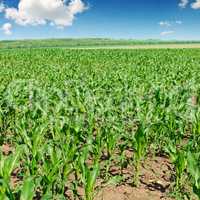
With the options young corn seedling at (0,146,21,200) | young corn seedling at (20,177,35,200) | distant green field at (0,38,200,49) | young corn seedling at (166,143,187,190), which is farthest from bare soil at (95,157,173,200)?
distant green field at (0,38,200,49)

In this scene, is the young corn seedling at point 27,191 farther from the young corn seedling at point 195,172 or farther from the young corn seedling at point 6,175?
the young corn seedling at point 195,172

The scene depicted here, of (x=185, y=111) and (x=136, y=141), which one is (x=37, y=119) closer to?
(x=136, y=141)

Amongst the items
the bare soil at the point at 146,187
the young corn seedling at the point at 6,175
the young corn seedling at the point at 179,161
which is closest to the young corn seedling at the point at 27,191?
the young corn seedling at the point at 6,175

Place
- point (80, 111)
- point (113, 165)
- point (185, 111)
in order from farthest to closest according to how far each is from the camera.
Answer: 1. point (80, 111)
2. point (185, 111)
3. point (113, 165)

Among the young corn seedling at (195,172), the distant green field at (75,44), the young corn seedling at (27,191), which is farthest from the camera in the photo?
the distant green field at (75,44)

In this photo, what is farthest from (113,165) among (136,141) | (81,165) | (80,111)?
(80,111)

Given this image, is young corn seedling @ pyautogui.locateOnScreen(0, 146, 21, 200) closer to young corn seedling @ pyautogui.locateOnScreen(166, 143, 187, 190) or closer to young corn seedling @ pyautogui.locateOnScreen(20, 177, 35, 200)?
young corn seedling @ pyautogui.locateOnScreen(20, 177, 35, 200)

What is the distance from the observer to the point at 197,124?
5.57 m

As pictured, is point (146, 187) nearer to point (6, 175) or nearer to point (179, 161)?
point (179, 161)

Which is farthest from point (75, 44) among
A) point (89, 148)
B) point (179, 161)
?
point (179, 161)

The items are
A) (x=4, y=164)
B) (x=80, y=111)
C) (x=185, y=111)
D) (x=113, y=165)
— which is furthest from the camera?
(x=80, y=111)

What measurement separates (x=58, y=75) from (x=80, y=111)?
8449 mm

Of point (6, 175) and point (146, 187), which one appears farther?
point (146, 187)

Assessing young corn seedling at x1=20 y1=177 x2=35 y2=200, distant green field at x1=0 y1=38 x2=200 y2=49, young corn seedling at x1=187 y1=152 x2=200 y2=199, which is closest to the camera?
young corn seedling at x1=20 y1=177 x2=35 y2=200
